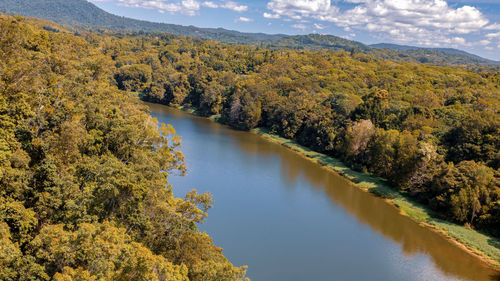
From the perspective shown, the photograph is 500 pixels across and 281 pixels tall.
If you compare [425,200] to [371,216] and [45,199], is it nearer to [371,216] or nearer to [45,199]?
[371,216]

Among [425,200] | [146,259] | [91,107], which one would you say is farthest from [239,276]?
[425,200]

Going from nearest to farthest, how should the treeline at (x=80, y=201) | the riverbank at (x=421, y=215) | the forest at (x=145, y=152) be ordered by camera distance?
1. the treeline at (x=80, y=201)
2. the forest at (x=145, y=152)
3. the riverbank at (x=421, y=215)

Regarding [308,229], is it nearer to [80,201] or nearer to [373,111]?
[80,201]

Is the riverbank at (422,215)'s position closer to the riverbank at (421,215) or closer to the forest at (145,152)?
the riverbank at (421,215)

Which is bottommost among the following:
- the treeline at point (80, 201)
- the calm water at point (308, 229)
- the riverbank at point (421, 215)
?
the calm water at point (308, 229)

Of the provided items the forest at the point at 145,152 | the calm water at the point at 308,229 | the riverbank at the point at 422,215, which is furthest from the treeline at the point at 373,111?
the calm water at the point at 308,229

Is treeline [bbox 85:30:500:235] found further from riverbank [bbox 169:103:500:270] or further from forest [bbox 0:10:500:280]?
riverbank [bbox 169:103:500:270]

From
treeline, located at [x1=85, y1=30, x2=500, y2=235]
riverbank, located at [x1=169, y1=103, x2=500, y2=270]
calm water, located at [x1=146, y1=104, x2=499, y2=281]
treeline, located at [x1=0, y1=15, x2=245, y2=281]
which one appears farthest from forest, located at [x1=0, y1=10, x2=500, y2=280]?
calm water, located at [x1=146, y1=104, x2=499, y2=281]
